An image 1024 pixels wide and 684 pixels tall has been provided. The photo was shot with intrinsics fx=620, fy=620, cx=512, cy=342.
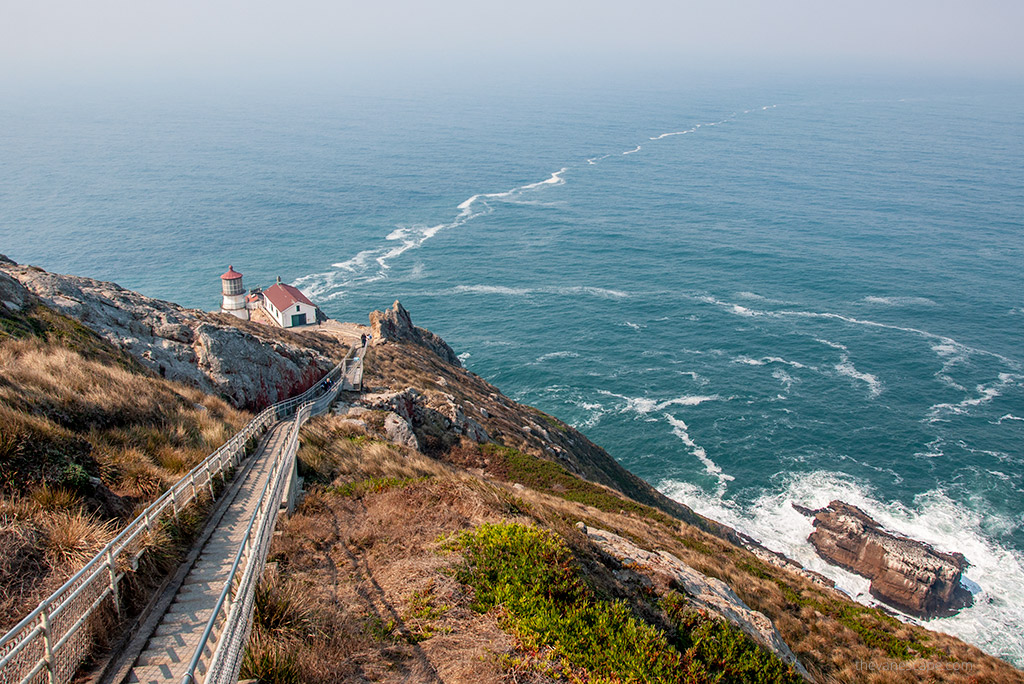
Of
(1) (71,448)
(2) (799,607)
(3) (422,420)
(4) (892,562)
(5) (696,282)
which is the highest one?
(1) (71,448)

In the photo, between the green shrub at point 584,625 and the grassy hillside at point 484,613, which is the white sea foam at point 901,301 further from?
the green shrub at point 584,625

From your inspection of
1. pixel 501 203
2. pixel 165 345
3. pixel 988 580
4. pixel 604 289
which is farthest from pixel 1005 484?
pixel 501 203

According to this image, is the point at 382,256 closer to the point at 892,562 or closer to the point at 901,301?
the point at 901,301

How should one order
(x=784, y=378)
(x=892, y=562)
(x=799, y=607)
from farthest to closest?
(x=784, y=378) → (x=892, y=562) → (x=799, y=607)

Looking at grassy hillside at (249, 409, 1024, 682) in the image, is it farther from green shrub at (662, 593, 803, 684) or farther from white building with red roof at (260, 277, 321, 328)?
white building with red roof at (260, 277, 321, 328)

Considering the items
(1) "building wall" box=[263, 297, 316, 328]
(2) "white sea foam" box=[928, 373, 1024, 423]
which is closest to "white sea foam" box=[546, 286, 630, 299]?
(2) "white sea foam" box=[928, 373, 1024, 423]

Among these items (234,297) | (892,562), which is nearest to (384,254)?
(234,297)

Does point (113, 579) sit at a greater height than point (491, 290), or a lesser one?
greater
